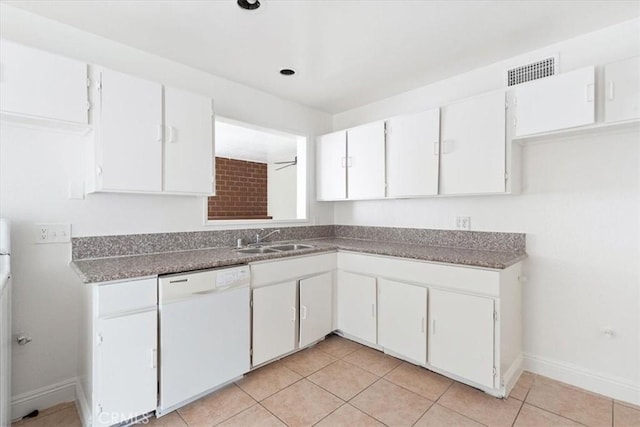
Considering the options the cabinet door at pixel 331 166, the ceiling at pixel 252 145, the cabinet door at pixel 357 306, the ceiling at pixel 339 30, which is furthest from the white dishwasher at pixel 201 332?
the ceiling at pixel 252 145

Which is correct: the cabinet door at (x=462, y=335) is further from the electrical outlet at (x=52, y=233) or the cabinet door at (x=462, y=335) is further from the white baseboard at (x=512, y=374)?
the electrical outlet at (x=52, y=233)

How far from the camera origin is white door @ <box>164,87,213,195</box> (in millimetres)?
2154

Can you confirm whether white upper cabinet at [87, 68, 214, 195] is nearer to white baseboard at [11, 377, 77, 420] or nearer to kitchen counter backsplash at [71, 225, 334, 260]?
kitchen counter backsplash at [71, 225, 334, 260]

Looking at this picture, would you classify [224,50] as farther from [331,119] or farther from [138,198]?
[331,119]

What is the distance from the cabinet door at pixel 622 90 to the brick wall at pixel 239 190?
17.8 ft

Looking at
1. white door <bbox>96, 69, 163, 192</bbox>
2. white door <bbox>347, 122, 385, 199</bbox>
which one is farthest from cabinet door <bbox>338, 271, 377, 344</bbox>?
white door <bbox>96, 69, 163, 192</bbox>

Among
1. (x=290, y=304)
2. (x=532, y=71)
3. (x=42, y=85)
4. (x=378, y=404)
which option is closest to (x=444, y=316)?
(x=378, y=404)

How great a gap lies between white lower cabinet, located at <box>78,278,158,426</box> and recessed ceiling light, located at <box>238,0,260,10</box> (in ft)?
5.44

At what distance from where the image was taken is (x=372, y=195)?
2979mm

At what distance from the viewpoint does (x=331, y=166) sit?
3342mm

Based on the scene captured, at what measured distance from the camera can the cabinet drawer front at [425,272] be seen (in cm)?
202

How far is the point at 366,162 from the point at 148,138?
1.84 m

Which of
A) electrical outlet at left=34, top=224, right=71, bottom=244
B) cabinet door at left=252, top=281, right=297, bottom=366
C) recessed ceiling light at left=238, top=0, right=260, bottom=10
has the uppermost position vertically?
recessed ceiling light at left=238, top=0, right=260, bottom=10

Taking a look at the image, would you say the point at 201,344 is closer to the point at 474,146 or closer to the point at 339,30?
the point at 339,30
